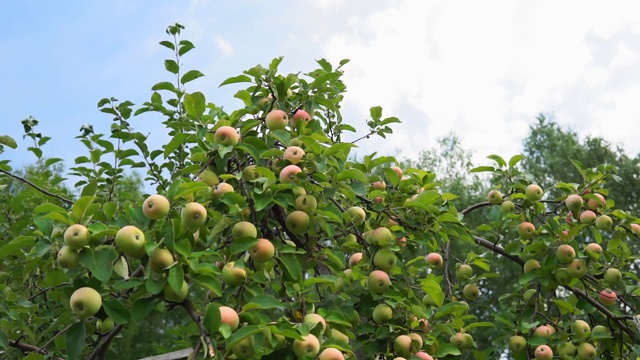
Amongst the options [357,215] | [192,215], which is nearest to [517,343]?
[357,215]

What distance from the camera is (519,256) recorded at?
3.49m

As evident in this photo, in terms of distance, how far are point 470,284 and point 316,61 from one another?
1600mm

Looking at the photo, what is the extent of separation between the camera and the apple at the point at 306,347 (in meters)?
1.89

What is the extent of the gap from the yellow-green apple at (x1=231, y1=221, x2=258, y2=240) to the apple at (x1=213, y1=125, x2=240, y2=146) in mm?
317

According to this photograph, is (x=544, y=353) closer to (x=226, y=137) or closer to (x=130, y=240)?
(x=226, y=137)

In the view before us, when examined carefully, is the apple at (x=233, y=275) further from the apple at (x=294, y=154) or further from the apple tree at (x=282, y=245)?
the apple at (x=294, y=154)

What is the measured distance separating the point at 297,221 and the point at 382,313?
0.51 metres

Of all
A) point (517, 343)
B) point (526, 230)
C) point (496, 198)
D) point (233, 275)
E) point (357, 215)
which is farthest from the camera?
point (496, 198)

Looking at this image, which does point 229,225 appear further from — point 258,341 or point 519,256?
point 519,256

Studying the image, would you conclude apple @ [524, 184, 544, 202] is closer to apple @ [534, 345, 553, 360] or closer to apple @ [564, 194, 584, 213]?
A: apple @ [564, 194, 584, 213]

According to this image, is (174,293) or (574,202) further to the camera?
(574,202)

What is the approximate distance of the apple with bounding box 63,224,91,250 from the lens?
69.5 inches

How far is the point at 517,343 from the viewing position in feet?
10.8

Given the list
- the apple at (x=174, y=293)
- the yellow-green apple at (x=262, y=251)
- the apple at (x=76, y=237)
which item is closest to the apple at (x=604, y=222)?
the yellow-green apple at (x=262, y=251)
